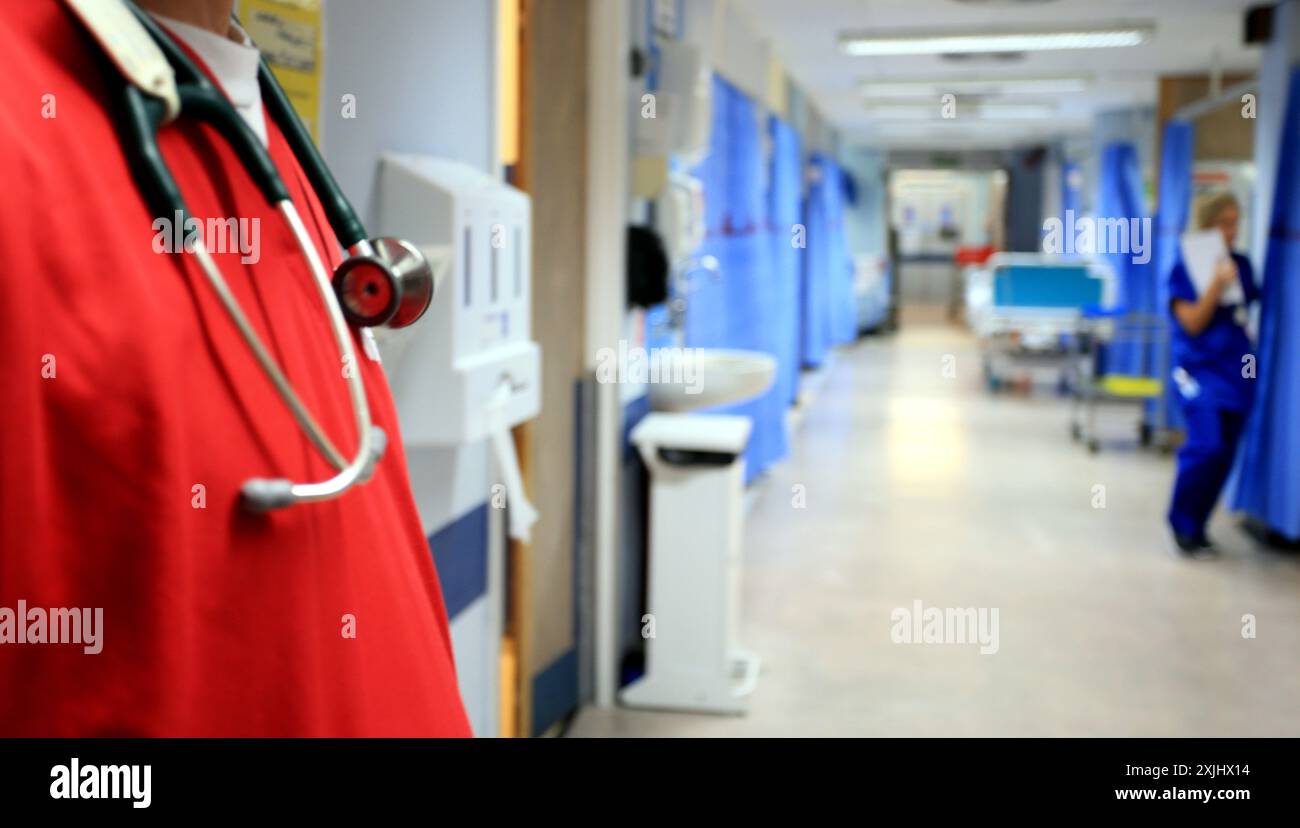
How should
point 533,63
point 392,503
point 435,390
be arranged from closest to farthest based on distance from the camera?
point 392,503 < point 435,390 < point 533,63

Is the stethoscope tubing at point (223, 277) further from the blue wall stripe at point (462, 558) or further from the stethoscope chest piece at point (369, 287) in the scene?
the blue wall stripe at point (462, 558)

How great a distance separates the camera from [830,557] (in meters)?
5.20

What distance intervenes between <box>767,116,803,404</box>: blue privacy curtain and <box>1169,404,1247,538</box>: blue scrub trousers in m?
2.21

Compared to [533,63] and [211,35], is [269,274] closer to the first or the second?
[211,35]

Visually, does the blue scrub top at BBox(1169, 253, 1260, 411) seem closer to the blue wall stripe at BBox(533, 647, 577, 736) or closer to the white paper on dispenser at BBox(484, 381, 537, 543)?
the blue wall stripe at BBox(533, 647, 577, 736)

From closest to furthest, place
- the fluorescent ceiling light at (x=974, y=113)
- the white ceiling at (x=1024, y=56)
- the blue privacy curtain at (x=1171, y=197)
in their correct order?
the white ceiling at (x=1024, y=56)
the blue privacy curtain at (x=1171, y=197)
the fluorescent ceiling light at (x=974, y=113)

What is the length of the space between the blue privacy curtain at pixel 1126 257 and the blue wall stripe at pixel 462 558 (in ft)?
21.1

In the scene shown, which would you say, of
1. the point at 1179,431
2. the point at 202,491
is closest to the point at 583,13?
the point at 202,491

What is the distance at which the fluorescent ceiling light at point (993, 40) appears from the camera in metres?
6.57

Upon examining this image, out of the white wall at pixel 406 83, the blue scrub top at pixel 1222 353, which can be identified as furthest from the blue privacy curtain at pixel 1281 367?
the white wall at pixel 406 83

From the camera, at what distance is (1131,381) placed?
781 centimetres

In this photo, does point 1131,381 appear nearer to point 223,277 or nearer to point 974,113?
point 974,113

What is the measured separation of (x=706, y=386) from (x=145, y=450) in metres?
3.16
